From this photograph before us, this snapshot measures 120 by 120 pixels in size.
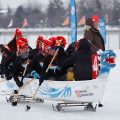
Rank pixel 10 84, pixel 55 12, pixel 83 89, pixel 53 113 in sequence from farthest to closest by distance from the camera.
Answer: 1. pixel 55 12
2. pixel 10 84
3. pixel 53 113
4. pixel 83 89

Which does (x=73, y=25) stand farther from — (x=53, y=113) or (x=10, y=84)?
(x=53, y=113)

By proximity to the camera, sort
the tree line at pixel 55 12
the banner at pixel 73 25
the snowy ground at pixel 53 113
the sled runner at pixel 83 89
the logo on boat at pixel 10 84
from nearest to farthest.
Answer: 1. the snowy ground at pixel 53 113
2. the sled runner at pixel 83 89
3. the logo on boat at pixel 10 84
4. the banner at pixel 73 25
5. the tree line at pixel 55 12

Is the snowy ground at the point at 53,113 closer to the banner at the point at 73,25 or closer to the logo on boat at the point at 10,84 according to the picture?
the logo on boat at the point at 10,84

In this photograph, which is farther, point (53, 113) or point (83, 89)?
point (53, 113)

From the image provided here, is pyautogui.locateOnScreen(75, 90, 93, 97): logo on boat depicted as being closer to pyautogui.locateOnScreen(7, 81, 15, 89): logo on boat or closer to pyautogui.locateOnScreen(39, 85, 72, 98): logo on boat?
pyautogui.locateOnScreen(39, 85, 72, 98): logo on boat

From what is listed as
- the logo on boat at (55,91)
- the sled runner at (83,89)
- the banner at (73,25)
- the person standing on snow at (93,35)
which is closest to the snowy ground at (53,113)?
the sled runner at (83,89)

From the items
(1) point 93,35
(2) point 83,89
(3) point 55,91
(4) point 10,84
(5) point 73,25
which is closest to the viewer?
(2) point 83,89

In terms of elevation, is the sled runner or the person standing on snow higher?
the person standing on snow

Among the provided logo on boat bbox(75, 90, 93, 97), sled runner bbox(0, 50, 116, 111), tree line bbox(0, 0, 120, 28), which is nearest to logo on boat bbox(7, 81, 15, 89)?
sled runner bbox(0, 50, 116, 111)

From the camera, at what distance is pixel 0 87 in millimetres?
13352

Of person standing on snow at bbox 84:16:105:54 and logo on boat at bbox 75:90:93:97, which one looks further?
person standing on snow at bbox 84:16:105:54

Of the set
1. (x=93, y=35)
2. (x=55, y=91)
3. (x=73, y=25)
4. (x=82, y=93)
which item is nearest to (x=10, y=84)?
(x=55, y=91)

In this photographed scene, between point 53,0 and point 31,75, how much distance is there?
89.1 metres

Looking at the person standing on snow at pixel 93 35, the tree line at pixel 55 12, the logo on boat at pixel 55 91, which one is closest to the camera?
the logo on boat at pixel 55 91
